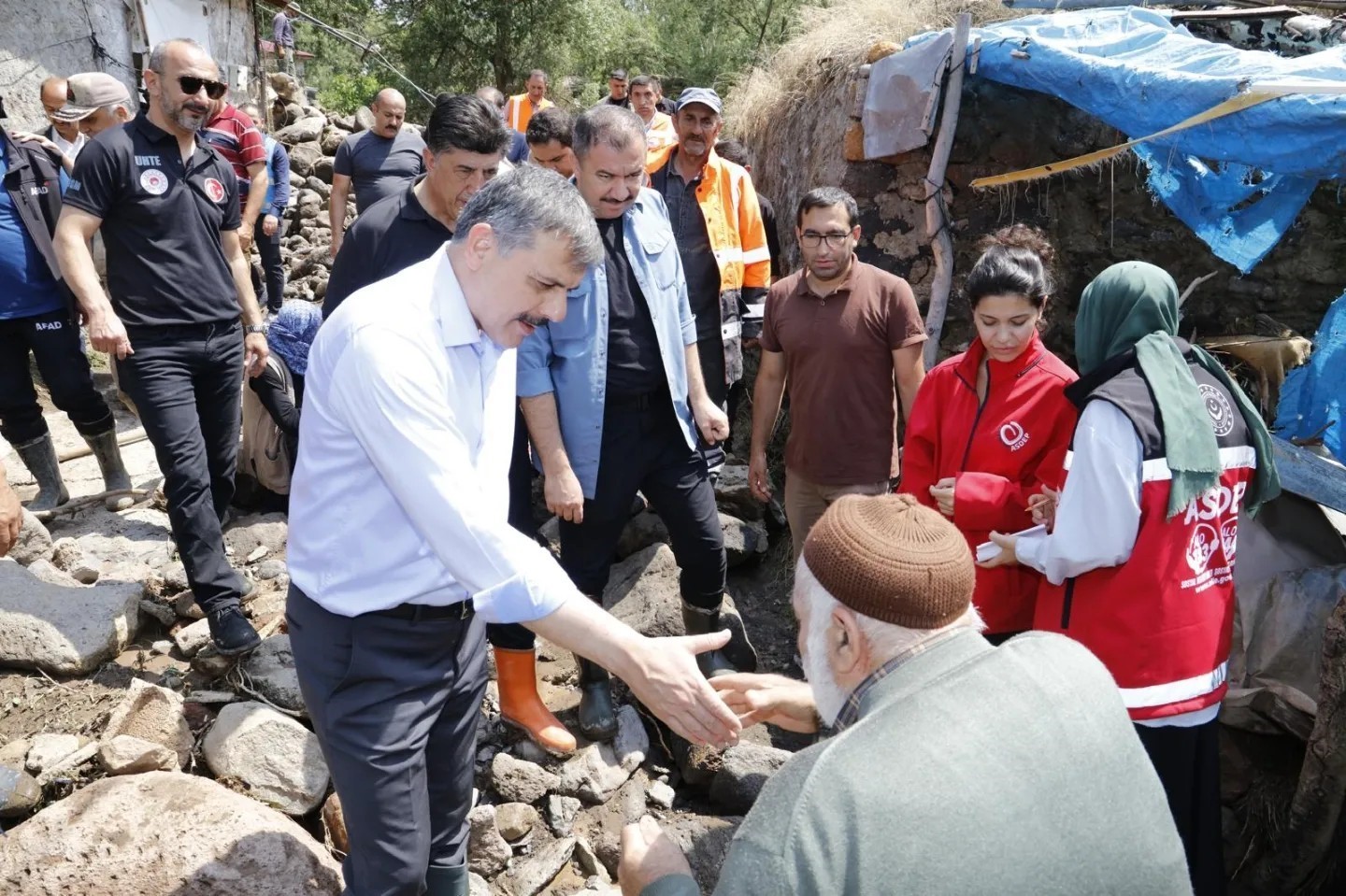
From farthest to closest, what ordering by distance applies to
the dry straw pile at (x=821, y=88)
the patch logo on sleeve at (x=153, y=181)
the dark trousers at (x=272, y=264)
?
the dark trousers at (x=272, y=264) → the dry straw pile at (x=821, y=88) → the patch logo on sleeve at (x=153, y=181)

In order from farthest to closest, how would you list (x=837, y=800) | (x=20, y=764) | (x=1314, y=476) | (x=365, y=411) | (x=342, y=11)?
(x=342, y=11) < (x=1314, y=476) < (x=20, y=764) < (x=365, y=411) < (x=837, y=800)

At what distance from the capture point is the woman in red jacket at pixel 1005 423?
2.98 metres

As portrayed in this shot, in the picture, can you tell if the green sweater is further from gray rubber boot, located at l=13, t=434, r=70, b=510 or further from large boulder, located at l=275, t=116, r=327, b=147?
large boulder, located at l=275, t=116, r=327, b=147

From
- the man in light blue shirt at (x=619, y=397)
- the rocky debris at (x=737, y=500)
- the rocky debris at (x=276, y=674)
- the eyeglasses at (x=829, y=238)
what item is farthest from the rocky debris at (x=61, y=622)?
the eyeglasses at (x=829, y=238)

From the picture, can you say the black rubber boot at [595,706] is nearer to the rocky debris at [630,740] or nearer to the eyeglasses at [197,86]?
the rocky debris at [630,740]

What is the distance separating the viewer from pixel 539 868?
10.3ft

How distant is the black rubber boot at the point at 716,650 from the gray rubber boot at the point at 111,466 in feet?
10.5

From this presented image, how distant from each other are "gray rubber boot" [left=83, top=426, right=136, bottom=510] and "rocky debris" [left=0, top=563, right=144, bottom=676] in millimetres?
1240

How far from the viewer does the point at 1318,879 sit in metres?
3.23

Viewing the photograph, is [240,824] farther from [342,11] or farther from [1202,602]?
[342,11]

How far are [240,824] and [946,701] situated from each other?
2128 millimetres

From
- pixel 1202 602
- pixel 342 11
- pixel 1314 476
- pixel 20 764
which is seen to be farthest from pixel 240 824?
pixel 342 11

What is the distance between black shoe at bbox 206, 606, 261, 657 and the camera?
3617mm

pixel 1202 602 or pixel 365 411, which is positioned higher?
pixel 365 411
